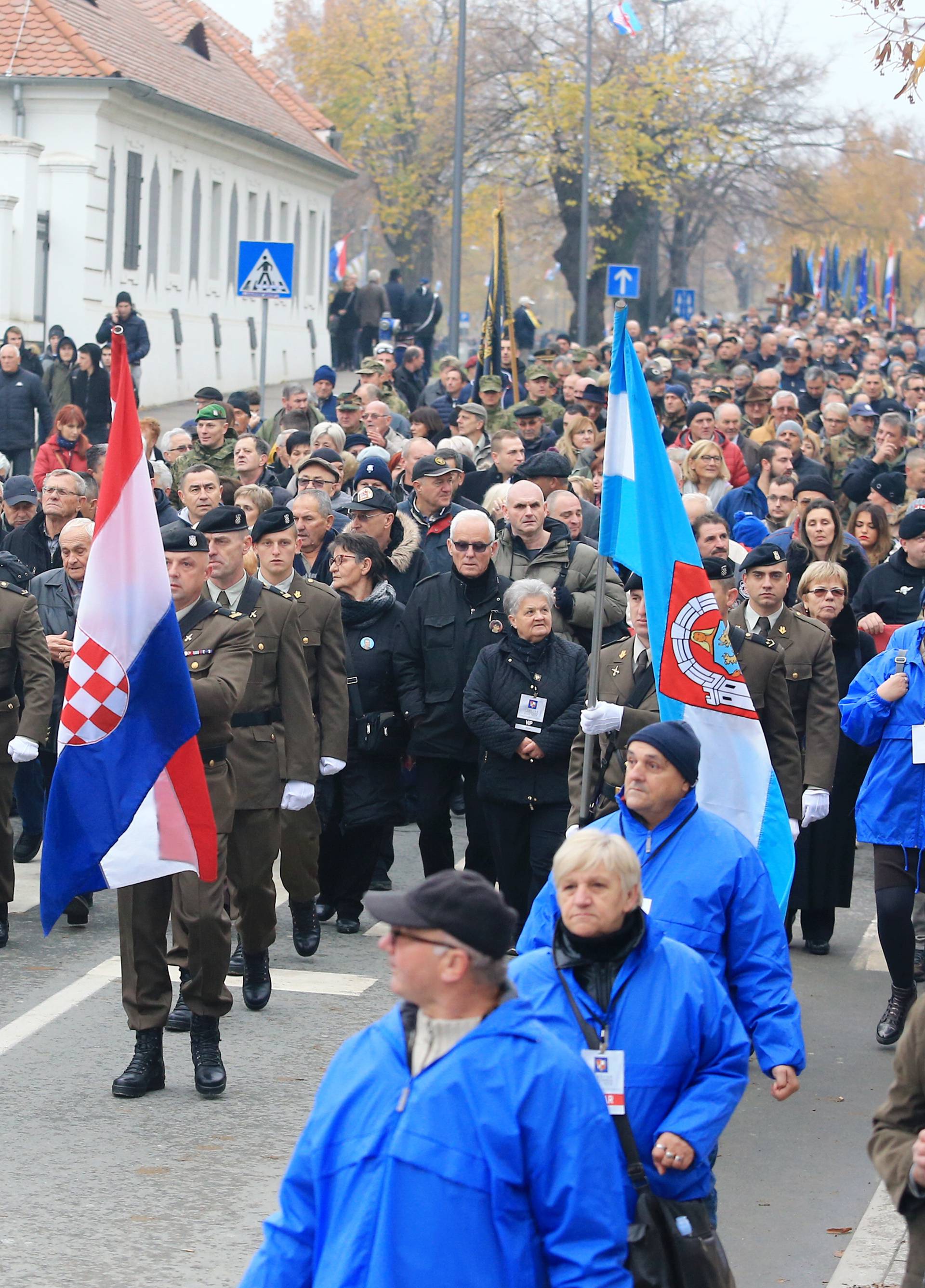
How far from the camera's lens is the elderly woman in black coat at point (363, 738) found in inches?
382

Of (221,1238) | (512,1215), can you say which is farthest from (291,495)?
(512,1215)

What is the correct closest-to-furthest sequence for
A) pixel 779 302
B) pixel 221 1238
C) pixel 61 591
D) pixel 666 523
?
pixel 221 1238 → pixel 666 523 → pixel 61 591 → pixel 779 302

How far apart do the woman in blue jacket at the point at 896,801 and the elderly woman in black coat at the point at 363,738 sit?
2.49 m

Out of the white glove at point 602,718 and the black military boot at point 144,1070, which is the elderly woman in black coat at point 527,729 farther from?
the black military boot at point 144,1070

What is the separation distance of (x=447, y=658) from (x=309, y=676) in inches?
34.9

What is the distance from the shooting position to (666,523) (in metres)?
6.57

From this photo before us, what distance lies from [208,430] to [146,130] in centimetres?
2159

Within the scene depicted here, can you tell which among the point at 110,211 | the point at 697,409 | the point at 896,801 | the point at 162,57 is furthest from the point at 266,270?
the point at 162,57

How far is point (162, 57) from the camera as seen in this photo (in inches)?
1516

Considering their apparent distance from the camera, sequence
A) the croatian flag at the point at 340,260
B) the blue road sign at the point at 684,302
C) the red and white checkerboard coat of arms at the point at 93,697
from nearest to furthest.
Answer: the red and white checkerboard coat of arms at the point at 93,697 < the blue road sign at the point at 684,302 < the croatian flag at the point at 340,260

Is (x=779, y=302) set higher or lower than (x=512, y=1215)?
higher

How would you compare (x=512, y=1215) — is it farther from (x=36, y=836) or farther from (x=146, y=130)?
(x=146, y=130)

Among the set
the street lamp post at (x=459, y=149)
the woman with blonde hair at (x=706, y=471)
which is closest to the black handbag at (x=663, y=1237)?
the woman with blonde hair at (x=706, y=471)

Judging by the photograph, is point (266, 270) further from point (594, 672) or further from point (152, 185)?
point (152, 185)
